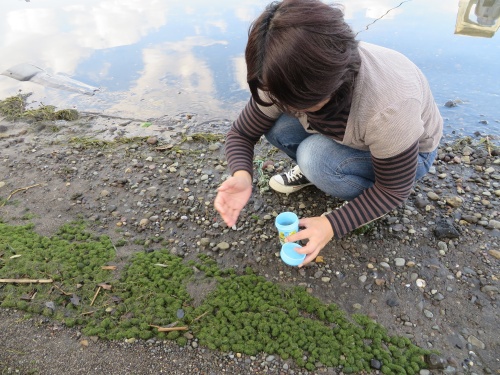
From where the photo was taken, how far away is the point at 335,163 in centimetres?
238

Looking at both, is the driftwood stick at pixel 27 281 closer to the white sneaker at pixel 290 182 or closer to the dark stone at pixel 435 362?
the white sneaker at pixel 290 182

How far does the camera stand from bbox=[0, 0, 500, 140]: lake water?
Answer: 14.6 feet

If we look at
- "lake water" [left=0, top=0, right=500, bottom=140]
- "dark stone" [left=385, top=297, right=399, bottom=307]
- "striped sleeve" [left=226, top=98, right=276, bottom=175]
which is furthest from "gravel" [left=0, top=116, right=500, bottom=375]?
"lake water" [left=0, top=0, right=500, bottom=140]

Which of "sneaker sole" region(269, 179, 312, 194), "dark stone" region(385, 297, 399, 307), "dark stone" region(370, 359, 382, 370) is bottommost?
"dark stone" region(385, 297, 399, 307)

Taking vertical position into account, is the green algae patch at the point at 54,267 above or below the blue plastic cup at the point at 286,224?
below

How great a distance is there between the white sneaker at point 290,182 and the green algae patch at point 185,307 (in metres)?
0.80

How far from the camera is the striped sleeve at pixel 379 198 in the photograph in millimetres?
1970

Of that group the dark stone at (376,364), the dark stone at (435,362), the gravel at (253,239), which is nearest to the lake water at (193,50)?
the gravel at (253,239)

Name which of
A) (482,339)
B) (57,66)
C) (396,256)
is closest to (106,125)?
(57,66)

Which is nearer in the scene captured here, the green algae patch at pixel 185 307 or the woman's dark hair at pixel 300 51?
the woman's dark hair at pixel 300 51

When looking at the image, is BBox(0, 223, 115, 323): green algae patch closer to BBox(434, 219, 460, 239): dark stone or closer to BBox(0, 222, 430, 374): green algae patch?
BBox(0, 222, 430, 374): green algae patch

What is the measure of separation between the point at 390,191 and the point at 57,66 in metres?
5.10

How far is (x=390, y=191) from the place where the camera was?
2057 millimetres

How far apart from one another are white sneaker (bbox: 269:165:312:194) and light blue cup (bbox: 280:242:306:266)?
2.16 feet
